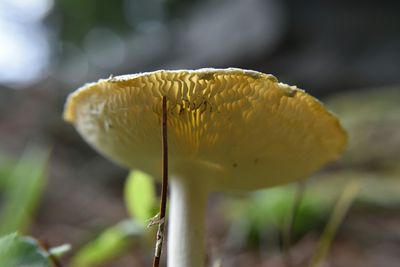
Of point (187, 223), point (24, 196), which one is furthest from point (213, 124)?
Result: point (24, 196)

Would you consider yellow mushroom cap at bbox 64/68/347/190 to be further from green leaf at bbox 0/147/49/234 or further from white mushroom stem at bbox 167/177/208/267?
green leaf at bbox 0/147/49/234

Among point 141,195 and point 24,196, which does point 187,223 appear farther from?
point 24,196

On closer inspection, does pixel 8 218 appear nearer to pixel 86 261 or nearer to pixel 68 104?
pixel 86 261

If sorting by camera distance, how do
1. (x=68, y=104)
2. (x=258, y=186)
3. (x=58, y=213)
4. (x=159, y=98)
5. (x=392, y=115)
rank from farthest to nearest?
1. (x=392, y=115)
2. (x=58, y=213)
3. (x=258, y=186)
4. (x=68, y=104)
5. (x=159, y=98)

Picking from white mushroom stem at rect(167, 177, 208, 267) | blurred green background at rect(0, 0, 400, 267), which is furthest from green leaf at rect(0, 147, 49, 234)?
white mushroom stem at rect(167, 177, 208, 267)

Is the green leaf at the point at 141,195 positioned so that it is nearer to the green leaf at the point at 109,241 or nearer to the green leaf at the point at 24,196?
the green leaf at the point at 109,241

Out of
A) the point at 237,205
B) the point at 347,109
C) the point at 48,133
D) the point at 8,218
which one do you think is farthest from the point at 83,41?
the point at 8,218

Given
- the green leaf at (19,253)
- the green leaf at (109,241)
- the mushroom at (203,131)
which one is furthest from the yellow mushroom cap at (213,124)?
the green leaf at (19,253)
